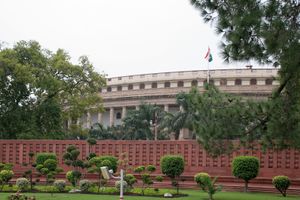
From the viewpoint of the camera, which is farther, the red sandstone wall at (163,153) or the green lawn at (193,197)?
the red sandstone wall at (163,153)

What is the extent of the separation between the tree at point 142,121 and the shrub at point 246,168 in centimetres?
2864

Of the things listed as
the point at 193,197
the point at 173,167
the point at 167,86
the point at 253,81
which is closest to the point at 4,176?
the point at 173,167

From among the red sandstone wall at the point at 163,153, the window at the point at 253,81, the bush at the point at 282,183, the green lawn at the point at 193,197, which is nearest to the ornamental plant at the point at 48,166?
the red sandstone wall at the point at 163,153

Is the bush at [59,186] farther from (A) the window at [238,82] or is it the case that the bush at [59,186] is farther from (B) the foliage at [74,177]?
(A) the window at [238,82]

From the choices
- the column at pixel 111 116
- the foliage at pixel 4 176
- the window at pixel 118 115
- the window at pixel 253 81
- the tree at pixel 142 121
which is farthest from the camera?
the window at pixel 118 115

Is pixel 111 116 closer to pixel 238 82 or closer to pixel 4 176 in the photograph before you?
pixel 238 82

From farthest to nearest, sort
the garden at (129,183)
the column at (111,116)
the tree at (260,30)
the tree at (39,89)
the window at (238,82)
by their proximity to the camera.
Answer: the column at (111,116) → the window at (238,82) → the tree at (39,89) → the garden at (129,183) → the tree at (260,30)

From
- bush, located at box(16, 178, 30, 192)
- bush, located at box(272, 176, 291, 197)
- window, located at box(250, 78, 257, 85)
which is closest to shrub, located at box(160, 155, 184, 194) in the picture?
bush, located at box(272, 176, 291, 197)

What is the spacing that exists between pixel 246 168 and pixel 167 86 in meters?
39.9

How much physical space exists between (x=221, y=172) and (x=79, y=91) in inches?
633

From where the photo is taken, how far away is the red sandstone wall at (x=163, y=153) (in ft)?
70.5

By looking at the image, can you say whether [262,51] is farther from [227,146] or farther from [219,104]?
[227,146]

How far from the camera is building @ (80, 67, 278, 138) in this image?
5456 cm

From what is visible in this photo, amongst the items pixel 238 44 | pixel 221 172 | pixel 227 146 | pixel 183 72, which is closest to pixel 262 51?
pixel 238 44
